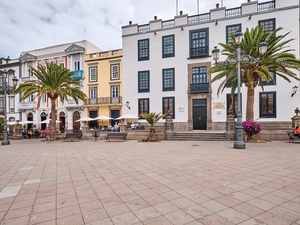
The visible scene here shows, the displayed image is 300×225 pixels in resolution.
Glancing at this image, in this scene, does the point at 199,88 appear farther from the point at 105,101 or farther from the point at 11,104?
the point at 11,104

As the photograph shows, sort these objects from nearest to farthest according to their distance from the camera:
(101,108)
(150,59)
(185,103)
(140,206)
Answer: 1. (140,206)
2. (185,103)
3. (150,59)
4. (101,108)

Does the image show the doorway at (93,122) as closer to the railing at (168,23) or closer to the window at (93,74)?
the window at (93,74)

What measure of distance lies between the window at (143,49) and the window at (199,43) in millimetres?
5532

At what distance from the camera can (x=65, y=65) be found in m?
28.8

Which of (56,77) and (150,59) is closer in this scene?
(56,77)

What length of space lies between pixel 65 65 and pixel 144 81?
13664 mm

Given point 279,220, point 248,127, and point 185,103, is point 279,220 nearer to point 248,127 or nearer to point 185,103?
point 248,127

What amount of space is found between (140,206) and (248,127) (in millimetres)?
11795

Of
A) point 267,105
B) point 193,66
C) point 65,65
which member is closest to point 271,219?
point 267,105

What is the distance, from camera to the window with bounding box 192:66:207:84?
2147cm

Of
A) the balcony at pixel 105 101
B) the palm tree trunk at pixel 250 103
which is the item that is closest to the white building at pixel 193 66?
the balcony at pixel 105 101

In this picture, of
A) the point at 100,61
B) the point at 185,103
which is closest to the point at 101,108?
the point at 100,61

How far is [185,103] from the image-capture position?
2191 cm

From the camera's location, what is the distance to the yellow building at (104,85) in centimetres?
2534
